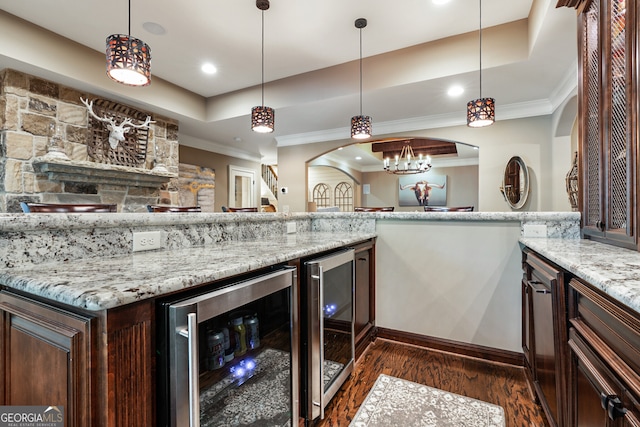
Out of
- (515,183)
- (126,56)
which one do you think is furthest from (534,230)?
(126,56)

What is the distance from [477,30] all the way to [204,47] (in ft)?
9.38

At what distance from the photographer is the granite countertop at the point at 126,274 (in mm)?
656

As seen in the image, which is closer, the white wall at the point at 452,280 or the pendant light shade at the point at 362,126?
the white wall at the point at 452,280

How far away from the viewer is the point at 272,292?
1.09 metres

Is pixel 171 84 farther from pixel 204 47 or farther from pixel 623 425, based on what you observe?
pixel 623 425

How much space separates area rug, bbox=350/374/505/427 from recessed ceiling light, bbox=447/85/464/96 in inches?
121

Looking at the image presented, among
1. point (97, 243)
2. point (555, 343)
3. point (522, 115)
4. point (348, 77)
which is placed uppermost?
point (348, 77)

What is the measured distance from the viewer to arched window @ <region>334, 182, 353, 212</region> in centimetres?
991

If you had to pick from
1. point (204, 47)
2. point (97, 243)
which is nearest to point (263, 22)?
point (204, 47)

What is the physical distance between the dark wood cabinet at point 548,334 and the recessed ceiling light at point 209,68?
12.5 ft

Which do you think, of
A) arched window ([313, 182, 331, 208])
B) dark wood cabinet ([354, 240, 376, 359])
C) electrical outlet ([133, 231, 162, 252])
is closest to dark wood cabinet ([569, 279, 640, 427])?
dark wood cabinet ([354, 240, 376, 359])

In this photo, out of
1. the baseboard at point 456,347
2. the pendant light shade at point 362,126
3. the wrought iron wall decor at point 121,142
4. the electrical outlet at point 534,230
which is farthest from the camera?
the wrought iron wall decor at point 121,142

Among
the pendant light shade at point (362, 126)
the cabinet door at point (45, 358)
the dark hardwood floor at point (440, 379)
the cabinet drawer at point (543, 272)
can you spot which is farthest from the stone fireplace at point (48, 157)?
the cabinet drawer at point (543, 272)

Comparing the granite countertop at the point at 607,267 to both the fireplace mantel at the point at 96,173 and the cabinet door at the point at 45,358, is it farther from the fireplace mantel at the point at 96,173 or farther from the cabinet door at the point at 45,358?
the fireplace mantel at the point at 96,173
